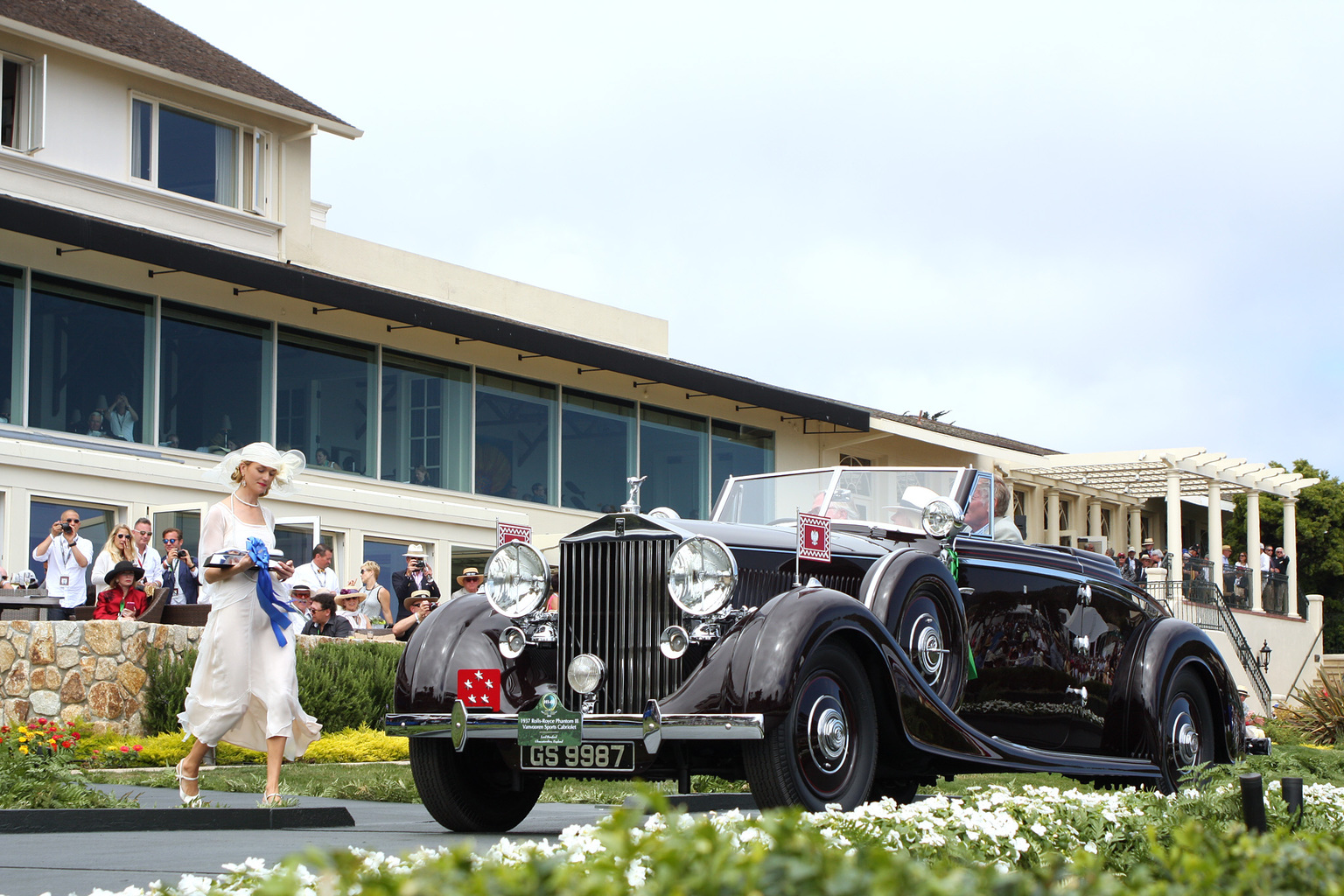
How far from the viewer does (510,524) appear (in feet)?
25.4

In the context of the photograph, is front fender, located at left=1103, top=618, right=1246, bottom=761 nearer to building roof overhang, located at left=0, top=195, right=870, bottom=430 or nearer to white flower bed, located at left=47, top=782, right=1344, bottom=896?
white flower bed, located at left=47, top=782, right=1344, bottom=896

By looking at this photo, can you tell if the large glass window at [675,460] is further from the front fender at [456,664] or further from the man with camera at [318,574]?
the front fender at [456,664]

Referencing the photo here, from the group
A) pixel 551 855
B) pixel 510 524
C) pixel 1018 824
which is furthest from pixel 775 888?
pixel 510 524

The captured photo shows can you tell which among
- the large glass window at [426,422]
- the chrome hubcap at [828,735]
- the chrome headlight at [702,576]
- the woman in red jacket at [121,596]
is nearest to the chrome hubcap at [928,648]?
the chrome hubcap at [828,735]

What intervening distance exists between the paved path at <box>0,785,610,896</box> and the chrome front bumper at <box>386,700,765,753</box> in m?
0.46

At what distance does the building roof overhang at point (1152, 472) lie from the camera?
3322 cm

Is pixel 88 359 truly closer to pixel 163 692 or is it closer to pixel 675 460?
pixel 163 692

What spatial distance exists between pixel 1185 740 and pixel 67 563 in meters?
11.0

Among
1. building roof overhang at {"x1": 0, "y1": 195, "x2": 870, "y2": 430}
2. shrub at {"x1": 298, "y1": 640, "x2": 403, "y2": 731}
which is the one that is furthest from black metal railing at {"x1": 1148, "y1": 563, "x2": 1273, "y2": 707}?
shrub at {"x1": 298, "y1": 640, "x2": 403, "y2": 731}

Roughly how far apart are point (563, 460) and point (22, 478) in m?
10.3

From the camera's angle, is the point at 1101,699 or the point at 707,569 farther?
the point at 1101,699

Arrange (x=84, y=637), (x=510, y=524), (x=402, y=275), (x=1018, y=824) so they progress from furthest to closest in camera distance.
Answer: (x=402, y=275)
(x=84, y=637)
(x=510, y=524)
(x=1018, y=824)

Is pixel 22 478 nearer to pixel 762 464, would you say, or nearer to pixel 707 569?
pixel 707 569

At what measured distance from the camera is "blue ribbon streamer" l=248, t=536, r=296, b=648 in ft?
24.6
